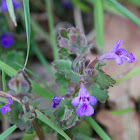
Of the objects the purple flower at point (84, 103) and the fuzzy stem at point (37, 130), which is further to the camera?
the fuzzy stem at point (37, 130)

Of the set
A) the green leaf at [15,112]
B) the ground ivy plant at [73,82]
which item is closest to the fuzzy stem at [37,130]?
the ground ivy plant at [73,82]

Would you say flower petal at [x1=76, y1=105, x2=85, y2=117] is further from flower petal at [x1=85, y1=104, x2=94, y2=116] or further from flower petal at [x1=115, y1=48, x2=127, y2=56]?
flower petal at [x1=115, y1=48, x2=127, y2=56]

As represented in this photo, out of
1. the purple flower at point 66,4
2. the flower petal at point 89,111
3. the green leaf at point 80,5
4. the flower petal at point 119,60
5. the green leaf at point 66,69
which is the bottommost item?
the flower petal at point 89,111

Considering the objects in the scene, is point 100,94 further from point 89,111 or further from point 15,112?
point 15,112

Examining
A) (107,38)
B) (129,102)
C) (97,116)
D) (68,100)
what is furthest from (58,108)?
(107,38)

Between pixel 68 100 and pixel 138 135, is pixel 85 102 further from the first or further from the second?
pixel 138 135

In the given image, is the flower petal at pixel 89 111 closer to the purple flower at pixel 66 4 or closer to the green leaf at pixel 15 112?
the green leaf at pixel 15 112

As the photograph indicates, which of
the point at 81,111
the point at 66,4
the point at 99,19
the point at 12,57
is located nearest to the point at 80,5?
the point at 66,4
